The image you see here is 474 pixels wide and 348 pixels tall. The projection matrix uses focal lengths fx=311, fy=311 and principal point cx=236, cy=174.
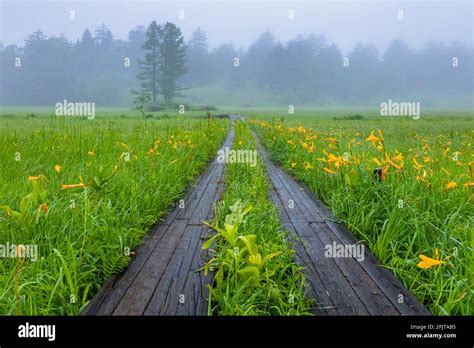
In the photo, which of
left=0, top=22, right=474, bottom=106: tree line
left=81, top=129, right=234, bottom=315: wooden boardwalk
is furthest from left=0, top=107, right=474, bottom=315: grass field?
left=0, top=22, right=474, bottom=106: tree line

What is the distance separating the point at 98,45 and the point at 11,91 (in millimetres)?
26926

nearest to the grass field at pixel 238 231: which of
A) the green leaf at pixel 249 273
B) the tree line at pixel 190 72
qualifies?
the green leaf at pixel 249 273

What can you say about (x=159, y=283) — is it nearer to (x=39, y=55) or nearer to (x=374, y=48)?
(x=39, y=55)

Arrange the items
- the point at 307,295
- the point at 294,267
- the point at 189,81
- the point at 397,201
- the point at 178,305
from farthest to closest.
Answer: the point at 189,81 < the point at 397,201 < the point at 294,267 < the point at 307,295 < the point at 178,305

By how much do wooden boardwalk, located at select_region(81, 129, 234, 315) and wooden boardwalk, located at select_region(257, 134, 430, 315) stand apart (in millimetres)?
812

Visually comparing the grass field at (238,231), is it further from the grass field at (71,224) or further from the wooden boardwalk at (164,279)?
the wooden boardwalk at (164,279)

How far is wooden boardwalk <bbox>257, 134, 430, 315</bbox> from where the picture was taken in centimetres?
199

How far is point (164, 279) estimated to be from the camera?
7.50ft

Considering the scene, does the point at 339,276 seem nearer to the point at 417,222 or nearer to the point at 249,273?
the point at 249,273

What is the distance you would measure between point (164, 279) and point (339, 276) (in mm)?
1316

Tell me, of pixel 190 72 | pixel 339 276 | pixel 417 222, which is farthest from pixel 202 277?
pixel 190 72

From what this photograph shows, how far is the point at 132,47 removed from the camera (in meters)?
88.9

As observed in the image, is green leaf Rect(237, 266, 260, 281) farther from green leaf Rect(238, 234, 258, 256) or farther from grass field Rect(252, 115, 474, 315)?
grass field Rect(252, 115, 474, 315)

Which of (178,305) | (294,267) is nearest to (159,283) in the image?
(178,305)
